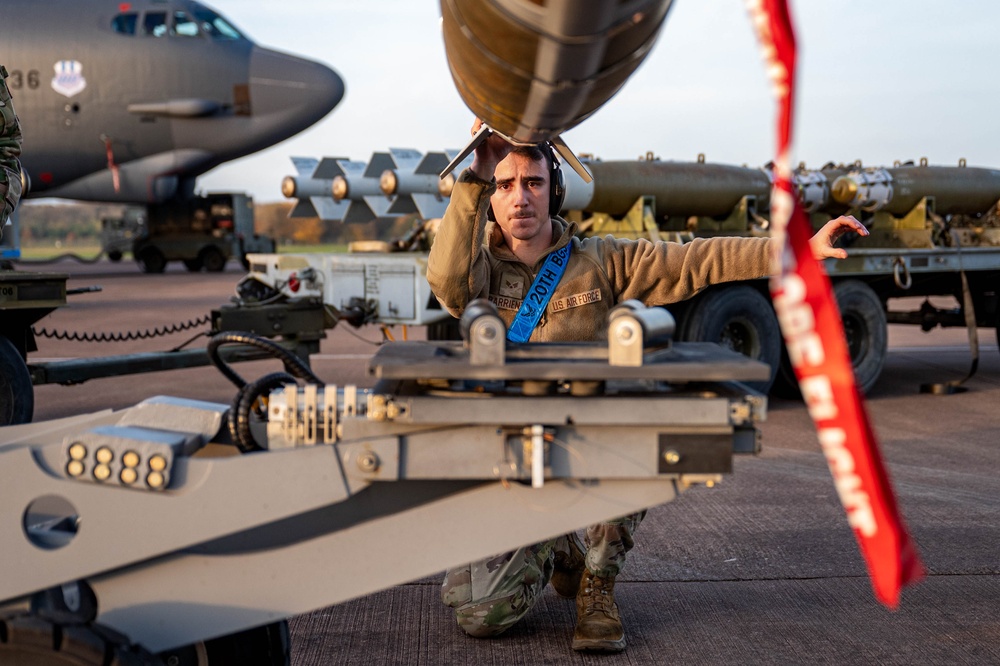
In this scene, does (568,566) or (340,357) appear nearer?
(568,566)

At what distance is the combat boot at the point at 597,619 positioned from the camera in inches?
139

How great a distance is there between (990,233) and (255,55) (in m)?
14.8

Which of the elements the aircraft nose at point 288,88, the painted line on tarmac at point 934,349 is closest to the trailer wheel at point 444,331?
the painted line on tarmac at point 934,349

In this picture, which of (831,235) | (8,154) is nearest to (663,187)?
(8,154)

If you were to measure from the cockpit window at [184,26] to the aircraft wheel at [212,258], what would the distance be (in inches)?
331

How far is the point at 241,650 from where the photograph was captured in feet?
8.52

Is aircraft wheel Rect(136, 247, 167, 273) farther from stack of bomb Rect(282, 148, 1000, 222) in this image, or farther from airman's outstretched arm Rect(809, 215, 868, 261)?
airman's outstretched arm Rect(809, 215, 868, 261)

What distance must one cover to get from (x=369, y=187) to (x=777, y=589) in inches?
277

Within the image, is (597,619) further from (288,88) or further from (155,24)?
(155,24)

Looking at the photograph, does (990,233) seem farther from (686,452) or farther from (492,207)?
(686,452)

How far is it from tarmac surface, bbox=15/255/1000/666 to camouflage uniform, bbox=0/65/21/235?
3.06 meters

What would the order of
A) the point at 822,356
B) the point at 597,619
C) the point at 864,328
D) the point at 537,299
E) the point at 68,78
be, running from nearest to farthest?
the point at 822,356 < the point at 537,299 < the point at 597,619 < the point at 864,328 < the point at 68,78

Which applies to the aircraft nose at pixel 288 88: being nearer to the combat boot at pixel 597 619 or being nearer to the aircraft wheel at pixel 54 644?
the combat boot at pixel 597 619

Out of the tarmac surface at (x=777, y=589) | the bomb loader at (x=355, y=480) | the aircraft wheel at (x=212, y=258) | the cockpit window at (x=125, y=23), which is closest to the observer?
the bomb loader at (x=355, y=480)
